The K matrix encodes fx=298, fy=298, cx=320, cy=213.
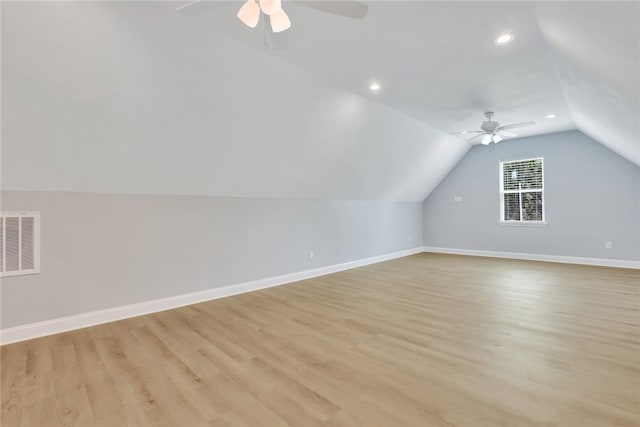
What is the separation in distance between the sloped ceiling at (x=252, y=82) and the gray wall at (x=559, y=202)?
1.32m

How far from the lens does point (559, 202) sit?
20.4 ft

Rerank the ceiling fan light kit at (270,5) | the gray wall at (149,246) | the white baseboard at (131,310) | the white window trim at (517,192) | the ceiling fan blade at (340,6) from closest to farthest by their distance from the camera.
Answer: the ceiling fan light kit at (270,5), the ceiling fan blade at (340,6), the white baseboard at (131,310), the gray wall at (149,246), the white window trim at (517,192)

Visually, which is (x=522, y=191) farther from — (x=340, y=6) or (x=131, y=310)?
(x=131, y=310)

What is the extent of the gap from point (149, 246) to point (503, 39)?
13.8 feet

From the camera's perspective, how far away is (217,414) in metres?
1.67

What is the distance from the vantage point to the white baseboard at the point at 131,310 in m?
2.76

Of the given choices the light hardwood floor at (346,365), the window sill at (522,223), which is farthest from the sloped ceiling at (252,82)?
the window sill at (522,223)

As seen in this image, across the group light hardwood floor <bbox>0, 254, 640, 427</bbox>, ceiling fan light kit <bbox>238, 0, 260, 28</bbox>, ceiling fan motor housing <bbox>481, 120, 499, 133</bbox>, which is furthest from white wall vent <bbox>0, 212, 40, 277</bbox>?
ceiling fan motor housing <bbox>481, 120, 499, 133</bbox>

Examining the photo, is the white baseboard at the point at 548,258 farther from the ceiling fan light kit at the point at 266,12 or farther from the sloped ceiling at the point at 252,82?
the ceiling fan light kit at the point at 266,12

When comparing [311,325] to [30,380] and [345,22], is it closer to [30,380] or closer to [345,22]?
[30,380]

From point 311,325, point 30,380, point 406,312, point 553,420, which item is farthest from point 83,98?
point 553,420

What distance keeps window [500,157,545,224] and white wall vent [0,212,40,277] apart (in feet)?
26.5

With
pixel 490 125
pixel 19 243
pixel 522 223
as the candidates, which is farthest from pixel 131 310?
pixel 522 223

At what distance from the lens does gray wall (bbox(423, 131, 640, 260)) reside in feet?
18.2
